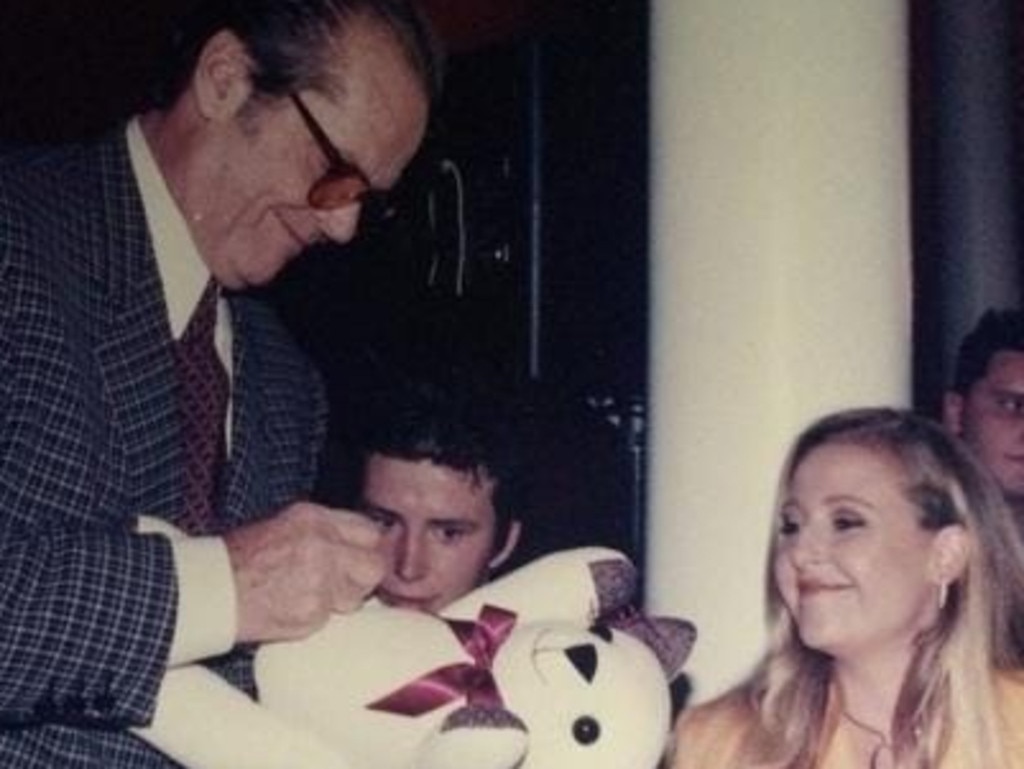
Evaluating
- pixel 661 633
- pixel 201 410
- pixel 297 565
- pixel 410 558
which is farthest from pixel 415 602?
pixel 297 565

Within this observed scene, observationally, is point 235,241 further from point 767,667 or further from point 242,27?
point 767,667

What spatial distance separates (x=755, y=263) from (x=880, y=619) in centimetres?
53

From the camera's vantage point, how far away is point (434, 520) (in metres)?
1.88

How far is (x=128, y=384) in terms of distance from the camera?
Answer: 1220 mm

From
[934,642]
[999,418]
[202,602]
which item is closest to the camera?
[202,602]

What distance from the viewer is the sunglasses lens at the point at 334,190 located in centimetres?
135

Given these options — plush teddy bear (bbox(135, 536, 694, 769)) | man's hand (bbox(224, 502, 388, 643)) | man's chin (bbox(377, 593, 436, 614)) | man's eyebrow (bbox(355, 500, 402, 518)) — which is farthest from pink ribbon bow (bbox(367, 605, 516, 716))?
man's eyebrow (bbox(355, 500, 402, 518))

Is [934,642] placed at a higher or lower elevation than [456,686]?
lower

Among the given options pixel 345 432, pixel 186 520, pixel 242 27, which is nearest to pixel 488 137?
pixel 345 432

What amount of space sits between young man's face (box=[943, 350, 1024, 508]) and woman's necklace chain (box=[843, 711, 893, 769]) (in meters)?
1.15

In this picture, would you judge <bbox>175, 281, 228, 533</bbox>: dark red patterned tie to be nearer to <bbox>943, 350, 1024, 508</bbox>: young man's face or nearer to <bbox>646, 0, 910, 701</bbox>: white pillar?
<bbox>646, 0, 910, 701</bbox>: white pillar

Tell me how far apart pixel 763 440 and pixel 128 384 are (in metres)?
0.88

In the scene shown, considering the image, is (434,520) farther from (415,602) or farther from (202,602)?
(202,602)

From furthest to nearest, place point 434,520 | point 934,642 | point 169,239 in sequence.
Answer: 1. point 934,642
2. point 434,520
3. point 169,239
